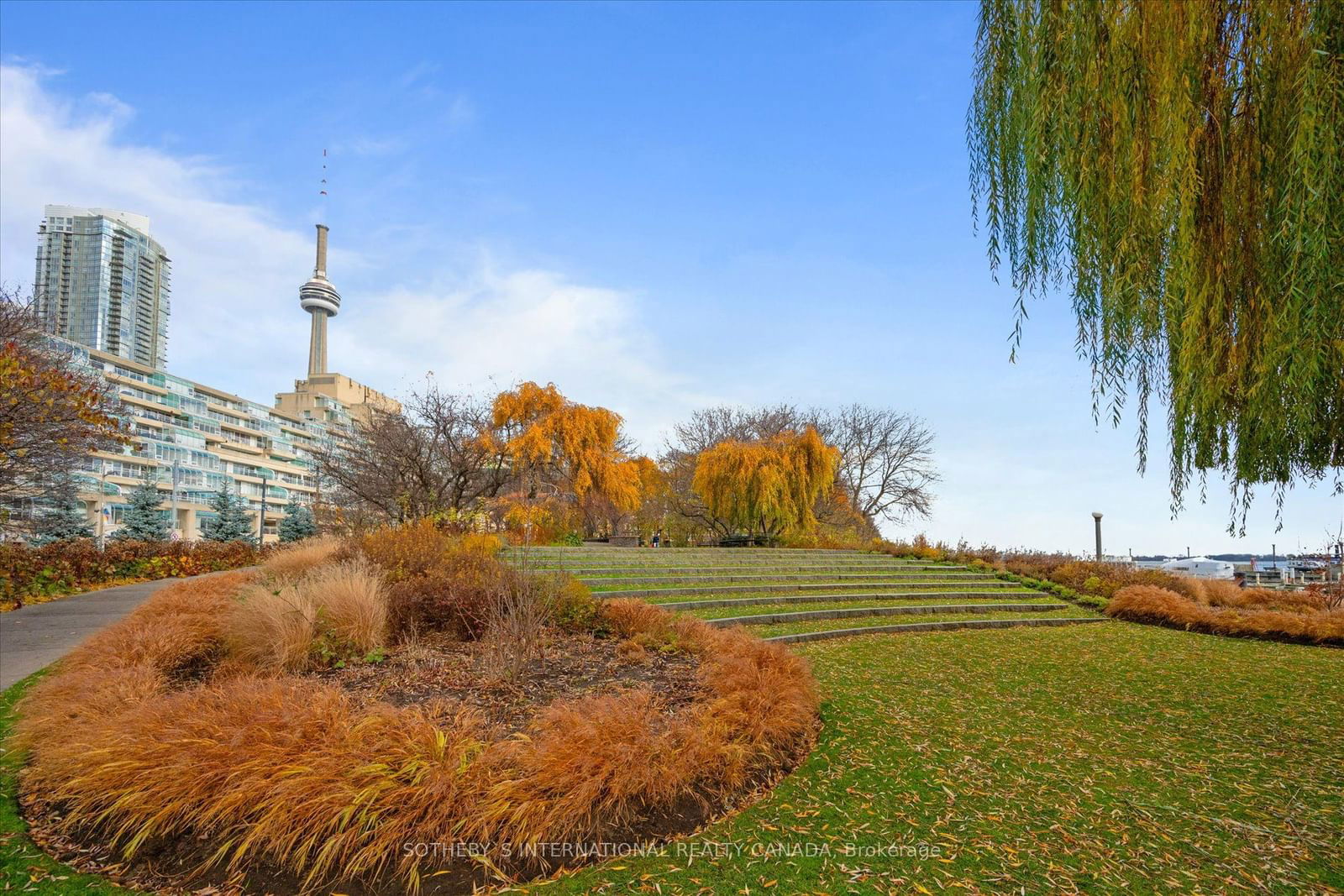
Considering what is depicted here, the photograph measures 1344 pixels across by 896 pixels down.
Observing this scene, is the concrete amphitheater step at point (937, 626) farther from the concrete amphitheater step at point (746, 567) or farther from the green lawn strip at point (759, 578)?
the concrete amphitheater step at point (746, 567)

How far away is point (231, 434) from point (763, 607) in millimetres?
81637

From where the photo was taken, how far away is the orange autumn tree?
20.1 m

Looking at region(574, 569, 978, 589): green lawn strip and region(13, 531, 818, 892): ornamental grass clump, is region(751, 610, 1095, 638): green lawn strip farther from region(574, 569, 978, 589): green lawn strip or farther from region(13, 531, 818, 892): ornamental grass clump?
region(13, 531, 818, 892): ornamental grass clump

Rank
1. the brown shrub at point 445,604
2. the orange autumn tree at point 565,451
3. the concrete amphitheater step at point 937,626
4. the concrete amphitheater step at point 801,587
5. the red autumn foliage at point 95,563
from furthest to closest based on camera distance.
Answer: the orange autumn tree at point 565,451, the red autumn foliage at point 95,563, the concrete amphitheater step at point 801,587, the concrete amphitheater step at point 937,626, the brown shrub at point 445,604

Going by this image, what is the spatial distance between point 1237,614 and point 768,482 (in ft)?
39.8

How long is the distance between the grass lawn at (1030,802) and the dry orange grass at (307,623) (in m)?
1.60

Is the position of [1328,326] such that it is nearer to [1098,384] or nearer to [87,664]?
[1098,384]

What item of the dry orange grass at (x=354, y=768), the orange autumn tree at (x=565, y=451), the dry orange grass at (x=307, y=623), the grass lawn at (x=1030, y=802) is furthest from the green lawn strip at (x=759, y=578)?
the orange autumn tree at (x=565, y=451)

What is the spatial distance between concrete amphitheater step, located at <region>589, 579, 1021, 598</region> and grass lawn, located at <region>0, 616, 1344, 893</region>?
479 cm

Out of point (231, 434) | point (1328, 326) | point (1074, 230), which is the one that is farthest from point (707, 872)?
point (231, 434)

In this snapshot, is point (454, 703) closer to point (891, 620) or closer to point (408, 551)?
point (408, 551)

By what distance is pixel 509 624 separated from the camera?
201 inches

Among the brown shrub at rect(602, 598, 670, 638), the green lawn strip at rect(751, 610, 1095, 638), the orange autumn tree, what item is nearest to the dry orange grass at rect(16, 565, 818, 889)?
the brown shrub at rect(602, 598, 670, 638)

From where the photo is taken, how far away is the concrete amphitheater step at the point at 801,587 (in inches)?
422
